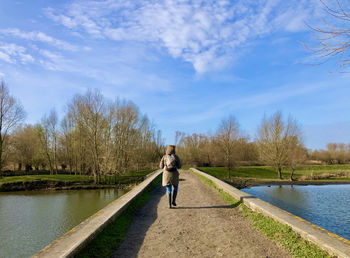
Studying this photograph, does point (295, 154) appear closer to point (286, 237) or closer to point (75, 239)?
point (286, 237)

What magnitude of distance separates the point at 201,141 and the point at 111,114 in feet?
135

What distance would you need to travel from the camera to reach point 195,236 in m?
5.04

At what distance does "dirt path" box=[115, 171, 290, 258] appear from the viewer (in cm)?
418

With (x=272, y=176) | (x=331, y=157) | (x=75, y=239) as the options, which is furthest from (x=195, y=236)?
(x=331, y=157)

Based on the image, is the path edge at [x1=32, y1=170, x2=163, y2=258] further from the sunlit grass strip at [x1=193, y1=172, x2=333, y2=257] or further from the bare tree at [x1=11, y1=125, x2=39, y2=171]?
the bare tree at [x1=11, y1=125, x2=39, y2=171]

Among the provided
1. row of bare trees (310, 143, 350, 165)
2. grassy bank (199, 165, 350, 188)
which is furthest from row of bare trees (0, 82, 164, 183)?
row of bare trees (310, 143, 350, 165)

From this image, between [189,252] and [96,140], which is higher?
[96,140]

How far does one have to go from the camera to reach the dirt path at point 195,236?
4.18 metres

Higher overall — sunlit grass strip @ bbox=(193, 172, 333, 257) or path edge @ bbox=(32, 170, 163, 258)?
path edge @ bbox=(32, 170, 163, 258)

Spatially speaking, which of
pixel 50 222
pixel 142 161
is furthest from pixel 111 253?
pixel 142 161

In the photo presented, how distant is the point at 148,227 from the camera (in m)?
5.88

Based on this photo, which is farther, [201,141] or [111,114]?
[201,141]

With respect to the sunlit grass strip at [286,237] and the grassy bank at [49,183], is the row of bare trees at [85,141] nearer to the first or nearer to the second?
the grassy bank at [49,183]

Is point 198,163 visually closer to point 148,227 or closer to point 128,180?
point 128,180
